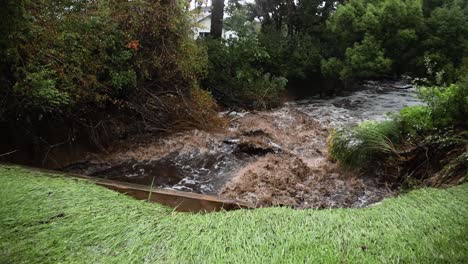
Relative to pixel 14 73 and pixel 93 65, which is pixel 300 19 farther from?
pixel 14 73

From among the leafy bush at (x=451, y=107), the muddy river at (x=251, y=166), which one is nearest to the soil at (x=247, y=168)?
the muddy river at (x=251, y=166)

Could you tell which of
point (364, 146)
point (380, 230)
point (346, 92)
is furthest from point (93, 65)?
point (346, 92)

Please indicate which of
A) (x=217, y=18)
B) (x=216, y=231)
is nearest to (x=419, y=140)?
(x=216, y=231)

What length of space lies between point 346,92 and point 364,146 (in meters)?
8.52

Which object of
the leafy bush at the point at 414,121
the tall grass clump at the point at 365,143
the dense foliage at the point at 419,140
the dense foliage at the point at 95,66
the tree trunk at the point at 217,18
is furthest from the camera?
the tree trunk at the point at 217,18

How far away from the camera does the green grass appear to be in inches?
88.1

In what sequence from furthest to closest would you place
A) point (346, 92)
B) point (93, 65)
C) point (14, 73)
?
point (346, 92)
point (93, 65)
point (14, 73)

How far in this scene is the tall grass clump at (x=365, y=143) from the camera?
15.9 feet

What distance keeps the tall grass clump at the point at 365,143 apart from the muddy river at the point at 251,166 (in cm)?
21

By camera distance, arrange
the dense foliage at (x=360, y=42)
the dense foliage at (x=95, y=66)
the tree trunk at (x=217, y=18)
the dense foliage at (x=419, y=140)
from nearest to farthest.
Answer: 1. the dense foliage at (x=419, y=140)
2. the dense foliage at (x=95, y=66)
3. the dense foliage at (x=360, y=42)
4. the tree trunk at (x=217, y=18)

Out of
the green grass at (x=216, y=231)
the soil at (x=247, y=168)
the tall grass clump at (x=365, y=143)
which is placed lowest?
the soil at (x=247, y=168)

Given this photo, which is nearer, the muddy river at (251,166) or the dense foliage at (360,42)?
the muddy river at (251,166)

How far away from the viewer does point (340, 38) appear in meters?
12.0

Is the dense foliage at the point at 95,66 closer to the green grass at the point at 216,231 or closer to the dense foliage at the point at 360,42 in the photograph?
the green grass at the point at 216,231
